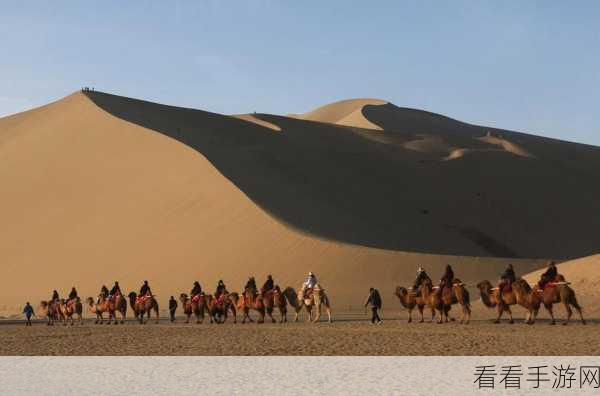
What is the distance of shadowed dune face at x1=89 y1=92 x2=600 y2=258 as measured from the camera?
5928 cm

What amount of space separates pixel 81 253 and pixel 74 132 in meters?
17.7

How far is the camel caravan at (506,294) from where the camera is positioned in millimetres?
27094

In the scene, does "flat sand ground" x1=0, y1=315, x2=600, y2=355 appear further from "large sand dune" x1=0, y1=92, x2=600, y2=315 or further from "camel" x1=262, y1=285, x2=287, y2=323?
"large sand dune" x1=0, y1=92, x2=600, y2=315

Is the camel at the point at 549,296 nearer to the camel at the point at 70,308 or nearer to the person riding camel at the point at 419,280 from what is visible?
the person riding camel at the point at 419,280

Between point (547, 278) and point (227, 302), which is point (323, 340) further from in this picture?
point (227, 302)

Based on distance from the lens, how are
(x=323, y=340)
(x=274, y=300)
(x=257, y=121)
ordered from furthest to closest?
(x=257, y=121) < (x=274, y=300) < (x=323, y=340)

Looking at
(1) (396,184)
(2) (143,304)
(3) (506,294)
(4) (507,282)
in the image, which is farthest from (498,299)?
(1) (396,184)

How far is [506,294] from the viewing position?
28.5 meters

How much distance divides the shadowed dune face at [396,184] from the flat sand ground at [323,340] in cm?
2538

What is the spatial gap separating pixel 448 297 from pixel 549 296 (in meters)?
3.06

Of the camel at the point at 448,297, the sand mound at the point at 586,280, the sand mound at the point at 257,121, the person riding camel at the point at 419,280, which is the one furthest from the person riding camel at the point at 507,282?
the sand mound at the point at 257,121

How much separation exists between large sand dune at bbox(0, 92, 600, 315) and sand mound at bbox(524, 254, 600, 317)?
10.4m

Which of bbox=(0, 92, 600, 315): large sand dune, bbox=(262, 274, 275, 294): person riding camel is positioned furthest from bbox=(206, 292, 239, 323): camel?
bbox=(0, 92, 600, 315): large sand dune
